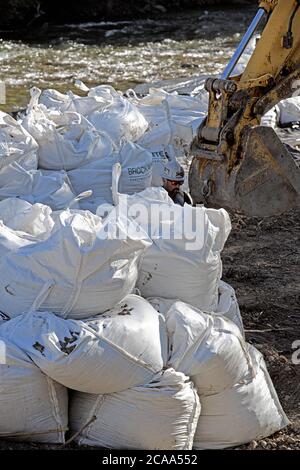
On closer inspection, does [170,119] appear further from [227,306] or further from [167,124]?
[227,306]

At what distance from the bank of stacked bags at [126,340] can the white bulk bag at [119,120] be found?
8.55 feet

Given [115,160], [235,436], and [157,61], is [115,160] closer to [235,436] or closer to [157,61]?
[235,436]

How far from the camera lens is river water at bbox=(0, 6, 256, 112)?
1195cm

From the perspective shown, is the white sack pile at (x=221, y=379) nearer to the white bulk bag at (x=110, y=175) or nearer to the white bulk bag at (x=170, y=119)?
the white bulk bag at (x=110, y=175)

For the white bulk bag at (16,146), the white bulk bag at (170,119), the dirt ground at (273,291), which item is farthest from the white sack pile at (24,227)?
the white bulk bag at (170,119)

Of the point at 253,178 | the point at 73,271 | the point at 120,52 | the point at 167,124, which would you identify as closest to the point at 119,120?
the point at 167,124

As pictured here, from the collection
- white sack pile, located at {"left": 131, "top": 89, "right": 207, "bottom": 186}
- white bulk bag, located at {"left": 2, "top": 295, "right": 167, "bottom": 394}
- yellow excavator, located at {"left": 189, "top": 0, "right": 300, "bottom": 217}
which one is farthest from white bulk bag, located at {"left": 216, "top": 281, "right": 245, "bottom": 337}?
white sack pile, located at {"left": 131, "top": 89, "right": 207, "bottom": 186}

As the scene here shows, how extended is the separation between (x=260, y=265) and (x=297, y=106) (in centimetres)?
311

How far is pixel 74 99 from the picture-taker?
678 cm

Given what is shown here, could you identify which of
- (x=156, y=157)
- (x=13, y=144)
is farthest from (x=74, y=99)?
(x=13, y=144)

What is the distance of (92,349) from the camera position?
128 inches

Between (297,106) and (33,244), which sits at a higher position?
(33,244)

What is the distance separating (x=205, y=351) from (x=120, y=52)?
1129 centimetres

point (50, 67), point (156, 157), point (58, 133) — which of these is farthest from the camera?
point (50, 67)
